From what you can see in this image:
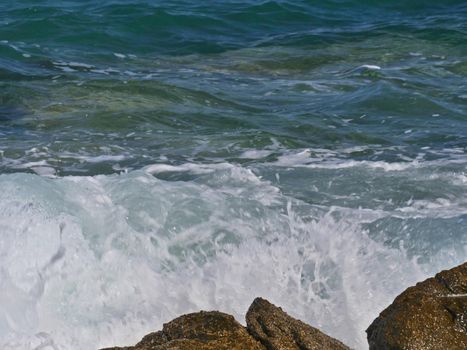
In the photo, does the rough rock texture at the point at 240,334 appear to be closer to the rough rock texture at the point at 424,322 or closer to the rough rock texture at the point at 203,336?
the rough rock texture at the point at 203,336

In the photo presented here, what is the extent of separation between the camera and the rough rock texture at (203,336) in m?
3.09

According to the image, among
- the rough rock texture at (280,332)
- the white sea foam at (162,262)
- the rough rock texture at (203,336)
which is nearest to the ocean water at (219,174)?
the white sea foam at (162,262)

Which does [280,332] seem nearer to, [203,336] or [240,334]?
[240,334]

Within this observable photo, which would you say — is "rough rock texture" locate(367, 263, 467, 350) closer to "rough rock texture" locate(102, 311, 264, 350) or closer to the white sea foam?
"rough rock texture" locate(102, 311, 264, 350)

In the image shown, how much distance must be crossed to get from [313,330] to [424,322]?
40cm

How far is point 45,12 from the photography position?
1306 centimetres

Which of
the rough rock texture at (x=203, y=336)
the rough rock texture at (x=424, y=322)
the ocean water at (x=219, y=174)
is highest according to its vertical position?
the rough rock texture at (x=203, y=336)

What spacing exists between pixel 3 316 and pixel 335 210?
2.21m

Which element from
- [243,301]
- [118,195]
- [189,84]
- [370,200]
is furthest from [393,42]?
[243,301]

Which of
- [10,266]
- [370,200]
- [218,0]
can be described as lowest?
[218,0]

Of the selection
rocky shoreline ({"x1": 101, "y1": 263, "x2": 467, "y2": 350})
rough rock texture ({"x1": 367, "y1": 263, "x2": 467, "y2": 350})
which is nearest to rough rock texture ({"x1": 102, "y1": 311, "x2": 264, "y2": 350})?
rocky shoreline ({"x1": 101, "y1": 263, "x2": 467, "y2": 350})

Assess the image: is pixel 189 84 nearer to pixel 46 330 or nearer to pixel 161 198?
pixel 161 198

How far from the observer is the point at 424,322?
10.9 feet

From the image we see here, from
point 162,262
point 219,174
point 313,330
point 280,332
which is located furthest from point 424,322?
point 219,174
